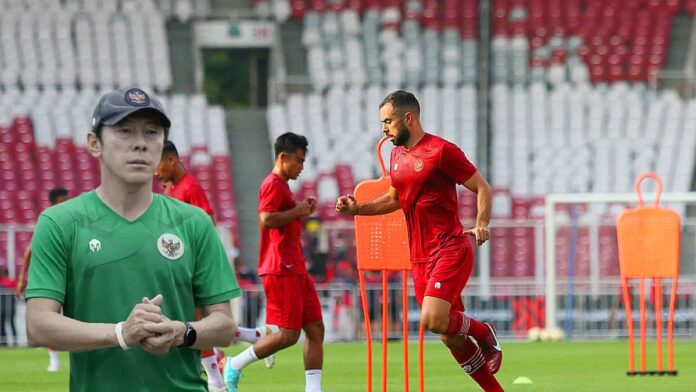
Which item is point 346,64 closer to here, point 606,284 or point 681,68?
point 681,68

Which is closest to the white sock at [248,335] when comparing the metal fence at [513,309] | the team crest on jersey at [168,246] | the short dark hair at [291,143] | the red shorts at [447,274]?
the short dark hair at [291,143]

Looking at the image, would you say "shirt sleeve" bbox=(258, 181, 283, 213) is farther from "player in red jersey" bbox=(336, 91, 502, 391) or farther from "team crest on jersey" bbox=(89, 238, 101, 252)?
"team crest on jersey" bbox=(89, 238, 101, 252)

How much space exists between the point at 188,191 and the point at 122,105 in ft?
25.3

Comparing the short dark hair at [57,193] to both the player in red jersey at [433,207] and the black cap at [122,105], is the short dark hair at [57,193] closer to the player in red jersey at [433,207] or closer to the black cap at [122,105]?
the player in red jersey at [433,207]

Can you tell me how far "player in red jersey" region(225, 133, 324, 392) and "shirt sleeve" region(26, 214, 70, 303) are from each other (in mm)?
6989

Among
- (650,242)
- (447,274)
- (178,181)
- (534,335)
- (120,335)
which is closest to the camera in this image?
(120,335)

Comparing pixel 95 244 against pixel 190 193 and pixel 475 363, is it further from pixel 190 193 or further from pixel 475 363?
pixel 190 193

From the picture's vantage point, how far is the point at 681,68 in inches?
1383

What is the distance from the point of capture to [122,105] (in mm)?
4508

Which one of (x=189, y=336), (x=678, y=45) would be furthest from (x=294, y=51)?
(x=189, y=336)

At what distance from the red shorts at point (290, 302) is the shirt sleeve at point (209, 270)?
7122mm

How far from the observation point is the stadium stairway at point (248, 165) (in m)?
30.6

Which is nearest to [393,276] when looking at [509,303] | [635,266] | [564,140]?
[509,303]

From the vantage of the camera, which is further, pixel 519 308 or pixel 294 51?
pixel 294 51
